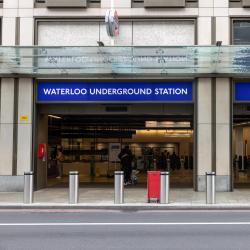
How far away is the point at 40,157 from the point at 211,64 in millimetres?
7653

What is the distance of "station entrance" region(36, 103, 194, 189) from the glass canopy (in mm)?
1640

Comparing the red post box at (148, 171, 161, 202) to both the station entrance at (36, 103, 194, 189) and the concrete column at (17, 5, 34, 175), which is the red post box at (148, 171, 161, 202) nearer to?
the station entrance at (36, 103, 194, 189)

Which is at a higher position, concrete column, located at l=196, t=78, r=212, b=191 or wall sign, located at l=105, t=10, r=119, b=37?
wall sign, located at l=105, t=10, r=119, b=37

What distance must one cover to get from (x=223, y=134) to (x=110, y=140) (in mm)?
10130

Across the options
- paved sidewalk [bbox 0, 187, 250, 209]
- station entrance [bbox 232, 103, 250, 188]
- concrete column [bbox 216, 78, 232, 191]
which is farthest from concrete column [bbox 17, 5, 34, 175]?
station entrance [bbox 232, 103, 250, 188]

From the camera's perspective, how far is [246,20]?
2027 centimetres

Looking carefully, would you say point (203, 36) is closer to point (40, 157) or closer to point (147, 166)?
point (40, 157)

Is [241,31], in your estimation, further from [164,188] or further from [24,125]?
[24,125]

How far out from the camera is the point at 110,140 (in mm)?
28984

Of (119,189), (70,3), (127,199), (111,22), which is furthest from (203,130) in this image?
(70,3)

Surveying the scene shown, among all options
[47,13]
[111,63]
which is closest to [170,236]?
[111,63]

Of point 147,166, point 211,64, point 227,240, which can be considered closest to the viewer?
point 227,240

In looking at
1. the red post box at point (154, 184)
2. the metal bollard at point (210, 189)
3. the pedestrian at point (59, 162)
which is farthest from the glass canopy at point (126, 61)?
the pedestrian at point (59, 162)

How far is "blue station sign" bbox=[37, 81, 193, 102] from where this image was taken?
20.4m
